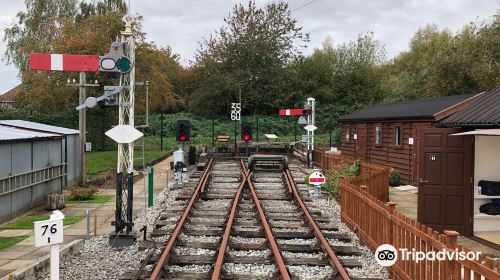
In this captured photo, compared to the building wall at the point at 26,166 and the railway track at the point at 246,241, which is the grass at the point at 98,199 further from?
the railway track at the point at 246,241

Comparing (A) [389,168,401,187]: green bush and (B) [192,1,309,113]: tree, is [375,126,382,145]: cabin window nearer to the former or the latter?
(A) [389,168,401,187]: green bush

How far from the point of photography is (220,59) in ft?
152

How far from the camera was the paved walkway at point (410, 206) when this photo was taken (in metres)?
9.16

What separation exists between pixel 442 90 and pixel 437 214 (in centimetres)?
2781

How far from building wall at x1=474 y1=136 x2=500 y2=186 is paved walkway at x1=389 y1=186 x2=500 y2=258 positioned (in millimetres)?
1630

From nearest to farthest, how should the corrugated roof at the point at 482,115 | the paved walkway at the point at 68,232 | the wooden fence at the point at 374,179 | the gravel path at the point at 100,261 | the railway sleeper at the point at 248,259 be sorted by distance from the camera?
the gravel path at the point at 100,261, the railway sleeper at the point at 248,259, the paved walkway at the point at 68,232, the corrugated roof at the point at 482,115, the wooden fence at the point at 374,179

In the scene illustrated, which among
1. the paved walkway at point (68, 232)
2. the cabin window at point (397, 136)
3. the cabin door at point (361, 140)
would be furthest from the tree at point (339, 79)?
the paved walkway at point (68, 232)

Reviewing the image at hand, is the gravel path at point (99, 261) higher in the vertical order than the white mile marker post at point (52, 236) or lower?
lower

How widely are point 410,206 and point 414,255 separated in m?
7.89

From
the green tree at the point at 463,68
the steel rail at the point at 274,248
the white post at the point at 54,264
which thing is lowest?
the steel rail at the point at 274,248

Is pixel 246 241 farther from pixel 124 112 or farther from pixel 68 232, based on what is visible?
pixel 68 232

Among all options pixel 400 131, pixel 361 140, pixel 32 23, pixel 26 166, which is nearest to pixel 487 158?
pixel 400 131

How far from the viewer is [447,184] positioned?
10.6 meters

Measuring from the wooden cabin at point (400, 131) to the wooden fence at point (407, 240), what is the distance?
322 inches
